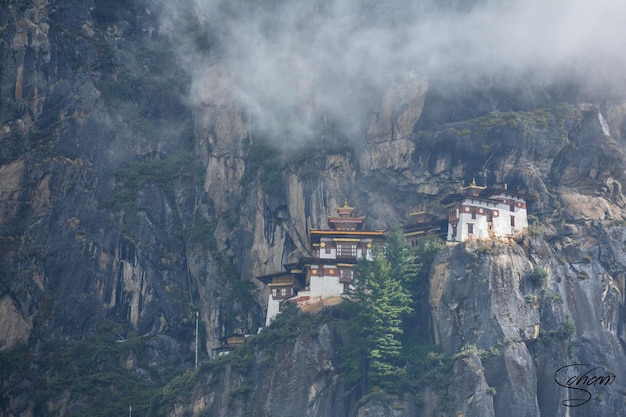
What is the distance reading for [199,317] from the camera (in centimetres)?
11794

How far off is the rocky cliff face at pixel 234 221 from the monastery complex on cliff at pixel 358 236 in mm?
2393

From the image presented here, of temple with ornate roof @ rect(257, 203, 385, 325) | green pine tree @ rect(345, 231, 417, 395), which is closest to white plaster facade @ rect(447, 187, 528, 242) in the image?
green pine tree @ rect(345, 231, 417, 395)

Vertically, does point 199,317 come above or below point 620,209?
below

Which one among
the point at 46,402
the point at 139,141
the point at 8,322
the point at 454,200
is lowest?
the point at 46,402

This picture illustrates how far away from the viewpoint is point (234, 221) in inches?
4769

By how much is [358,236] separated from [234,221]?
54.9 feet

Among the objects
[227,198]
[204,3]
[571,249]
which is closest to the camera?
[571,249]

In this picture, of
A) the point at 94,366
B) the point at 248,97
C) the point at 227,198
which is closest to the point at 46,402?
the point at 94,366

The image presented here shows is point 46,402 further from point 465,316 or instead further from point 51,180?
point 465,316

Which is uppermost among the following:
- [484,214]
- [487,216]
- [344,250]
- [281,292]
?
[484,214]

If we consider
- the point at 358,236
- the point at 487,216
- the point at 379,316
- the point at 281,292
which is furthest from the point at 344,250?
the point at 487,216

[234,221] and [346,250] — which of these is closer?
[346,250]

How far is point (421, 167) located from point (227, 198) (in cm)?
1963

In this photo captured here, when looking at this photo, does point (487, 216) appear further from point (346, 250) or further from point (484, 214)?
point (346, 250)
